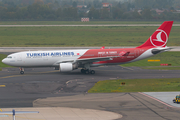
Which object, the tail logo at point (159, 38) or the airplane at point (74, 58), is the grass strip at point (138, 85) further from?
the tail logo at point (159, 38)

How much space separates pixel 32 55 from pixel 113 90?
17733mm

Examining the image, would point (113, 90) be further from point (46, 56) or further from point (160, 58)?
point (160, 58)

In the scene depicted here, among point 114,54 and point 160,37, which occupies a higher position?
point 160,37

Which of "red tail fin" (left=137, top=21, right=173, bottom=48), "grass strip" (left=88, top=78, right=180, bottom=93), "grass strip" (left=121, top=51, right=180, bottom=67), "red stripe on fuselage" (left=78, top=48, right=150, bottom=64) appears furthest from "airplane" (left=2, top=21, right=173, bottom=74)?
"grass strip" (left=88, top=78, right=180, bottom=93)

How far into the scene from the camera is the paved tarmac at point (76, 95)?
24844mm

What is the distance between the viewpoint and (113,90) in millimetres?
32406

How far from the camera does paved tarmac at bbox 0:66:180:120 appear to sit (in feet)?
81.5

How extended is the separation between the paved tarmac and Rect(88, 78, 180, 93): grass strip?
5.19 feet

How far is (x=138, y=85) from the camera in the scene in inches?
1379

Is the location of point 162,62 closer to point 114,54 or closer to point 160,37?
point 160,37

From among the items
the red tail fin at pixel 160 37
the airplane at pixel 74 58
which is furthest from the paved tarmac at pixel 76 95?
the red tail fin at pixel 160 37

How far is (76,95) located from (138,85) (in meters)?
9.46

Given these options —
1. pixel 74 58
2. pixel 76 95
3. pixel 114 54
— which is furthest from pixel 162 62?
pixel 76 95

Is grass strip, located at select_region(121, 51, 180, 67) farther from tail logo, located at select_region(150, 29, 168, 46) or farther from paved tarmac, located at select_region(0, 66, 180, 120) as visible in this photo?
tail logo, located at select_region(150, 29, 168, 46)
